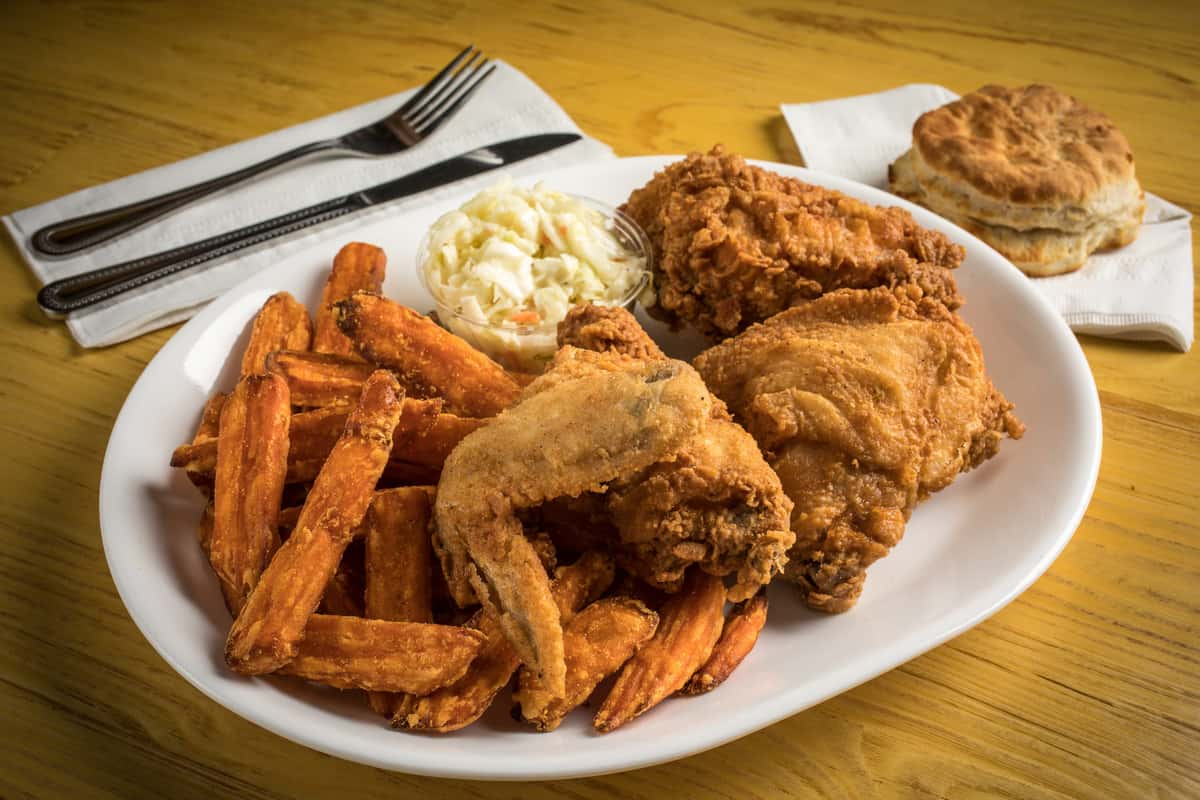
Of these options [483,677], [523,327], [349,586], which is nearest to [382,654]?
[483,677]

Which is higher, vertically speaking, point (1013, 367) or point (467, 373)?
point (467, 373)

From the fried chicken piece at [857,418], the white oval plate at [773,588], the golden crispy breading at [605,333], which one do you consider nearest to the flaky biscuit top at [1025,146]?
the white oval plate at [773,588]

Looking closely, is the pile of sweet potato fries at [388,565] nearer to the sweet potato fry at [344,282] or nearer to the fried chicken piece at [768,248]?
the sweet potato fry at [344,282]

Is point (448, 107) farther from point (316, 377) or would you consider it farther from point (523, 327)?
point (316, 377)

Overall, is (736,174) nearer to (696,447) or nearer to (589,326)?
(589,326)

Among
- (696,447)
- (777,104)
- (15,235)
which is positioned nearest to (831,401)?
(696,447)
